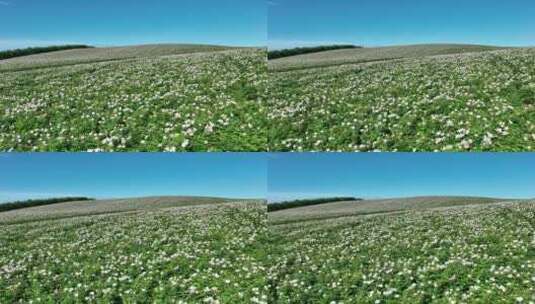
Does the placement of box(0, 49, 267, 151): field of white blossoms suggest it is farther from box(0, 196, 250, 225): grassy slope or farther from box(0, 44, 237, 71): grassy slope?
box(0, 44, 237, 71): grassy slope

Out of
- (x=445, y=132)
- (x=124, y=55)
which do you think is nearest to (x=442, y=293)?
(x=445, y=132)

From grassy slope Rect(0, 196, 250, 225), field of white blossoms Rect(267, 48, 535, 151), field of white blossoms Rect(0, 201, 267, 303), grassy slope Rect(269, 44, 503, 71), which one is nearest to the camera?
field of white blossoms Rect(0, 201, 267, 303)

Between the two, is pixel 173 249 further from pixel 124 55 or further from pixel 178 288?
pixel 124 55

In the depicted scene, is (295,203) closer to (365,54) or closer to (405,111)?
(405,111)

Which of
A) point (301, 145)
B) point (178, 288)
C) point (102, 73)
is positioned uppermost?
point (102, 73)

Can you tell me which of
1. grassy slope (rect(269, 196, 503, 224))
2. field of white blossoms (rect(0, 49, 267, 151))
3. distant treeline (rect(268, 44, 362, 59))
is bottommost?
grassy slope (rect(269, 196, 503, 224))

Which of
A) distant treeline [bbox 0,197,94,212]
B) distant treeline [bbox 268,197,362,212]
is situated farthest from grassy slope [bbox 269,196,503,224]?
distant treeline [bbox 0,197,94,212]

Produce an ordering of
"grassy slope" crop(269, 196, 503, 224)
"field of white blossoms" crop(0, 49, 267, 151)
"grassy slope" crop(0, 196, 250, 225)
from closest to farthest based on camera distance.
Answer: "field of white blossoms" crop(0, 49, 267, 151)
"grassy slope" crop(269, 196, 503, 224)
"grassy slope" crop(0, 196, 250, 225)

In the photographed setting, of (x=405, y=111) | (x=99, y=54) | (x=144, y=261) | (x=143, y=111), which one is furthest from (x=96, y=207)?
(x=405, y=111)
